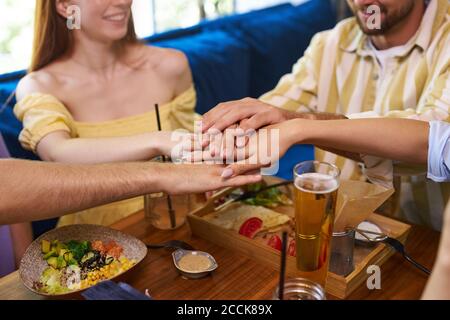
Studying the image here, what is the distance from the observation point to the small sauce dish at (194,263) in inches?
38.9

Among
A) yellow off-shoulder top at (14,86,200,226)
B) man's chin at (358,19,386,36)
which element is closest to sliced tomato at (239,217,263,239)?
yellow off-shoulder top at (14,86,200,226)

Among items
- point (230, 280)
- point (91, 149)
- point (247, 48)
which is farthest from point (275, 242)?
point (247, 48)

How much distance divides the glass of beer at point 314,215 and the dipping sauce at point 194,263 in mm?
203

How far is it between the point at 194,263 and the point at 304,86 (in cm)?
105

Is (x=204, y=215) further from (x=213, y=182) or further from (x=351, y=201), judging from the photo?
(x=351, y=201)

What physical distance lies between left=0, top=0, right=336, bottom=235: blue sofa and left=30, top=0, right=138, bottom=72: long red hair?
2.13ft

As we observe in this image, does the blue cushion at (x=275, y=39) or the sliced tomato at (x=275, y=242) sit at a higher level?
the blue cushion at (x=275, y=39)

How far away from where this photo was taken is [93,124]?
1730 mm

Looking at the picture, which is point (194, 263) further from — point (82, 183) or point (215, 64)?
point (215, 64)

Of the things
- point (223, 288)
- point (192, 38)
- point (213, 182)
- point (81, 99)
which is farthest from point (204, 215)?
point (192, 38)

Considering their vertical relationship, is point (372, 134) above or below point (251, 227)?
above

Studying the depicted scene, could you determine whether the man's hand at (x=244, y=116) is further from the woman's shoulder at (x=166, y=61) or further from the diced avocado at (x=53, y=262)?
the woman's shoulder at (x=166, y=61)

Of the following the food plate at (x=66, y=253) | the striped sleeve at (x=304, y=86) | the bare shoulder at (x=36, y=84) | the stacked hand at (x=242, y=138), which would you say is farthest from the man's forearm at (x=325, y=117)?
the bare shoulder at (x=36, y=84)
